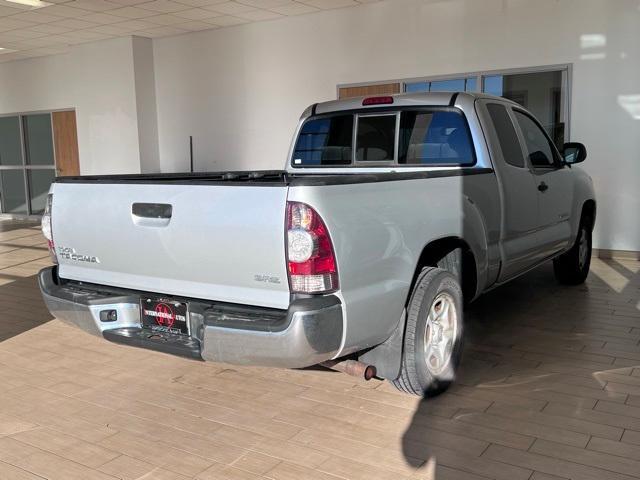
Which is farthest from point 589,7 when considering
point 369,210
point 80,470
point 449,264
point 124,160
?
point 124,160

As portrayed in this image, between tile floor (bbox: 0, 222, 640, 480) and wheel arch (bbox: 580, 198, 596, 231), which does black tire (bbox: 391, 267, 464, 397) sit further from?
wheel arch (bbox: 580, 198, 596, 231)

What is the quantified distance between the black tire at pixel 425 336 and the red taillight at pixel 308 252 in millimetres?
786

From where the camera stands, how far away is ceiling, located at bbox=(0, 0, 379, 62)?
9.29 m

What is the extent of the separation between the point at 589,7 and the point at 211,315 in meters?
7.17

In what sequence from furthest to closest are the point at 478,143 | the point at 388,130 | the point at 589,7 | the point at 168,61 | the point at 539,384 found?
the point at 168,61
the point at 589,7
the point at 388,130
the point at 478,143
the point at 539,384

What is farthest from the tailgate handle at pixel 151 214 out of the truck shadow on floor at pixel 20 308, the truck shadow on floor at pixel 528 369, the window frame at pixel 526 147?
Answer: the window frame at pixel 526 147

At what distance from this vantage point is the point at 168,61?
39.3ft

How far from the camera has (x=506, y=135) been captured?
14.2 ft

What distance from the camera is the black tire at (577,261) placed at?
5938 millimetres

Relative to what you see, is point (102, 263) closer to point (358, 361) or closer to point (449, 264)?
point (358, 361)

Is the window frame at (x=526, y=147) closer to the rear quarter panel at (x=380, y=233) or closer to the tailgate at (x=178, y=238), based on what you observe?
the rear quarter panel at (x=380, y=233)

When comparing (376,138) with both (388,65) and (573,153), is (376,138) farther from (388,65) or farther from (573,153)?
(388,65)

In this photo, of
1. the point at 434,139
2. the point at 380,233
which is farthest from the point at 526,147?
the point at 380,233

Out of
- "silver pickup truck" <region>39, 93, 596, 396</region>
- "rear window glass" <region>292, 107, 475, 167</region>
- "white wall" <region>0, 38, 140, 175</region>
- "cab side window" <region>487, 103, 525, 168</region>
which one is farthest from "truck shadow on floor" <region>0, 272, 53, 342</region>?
"white wall" <region>0, 38, 140, 175</region>
